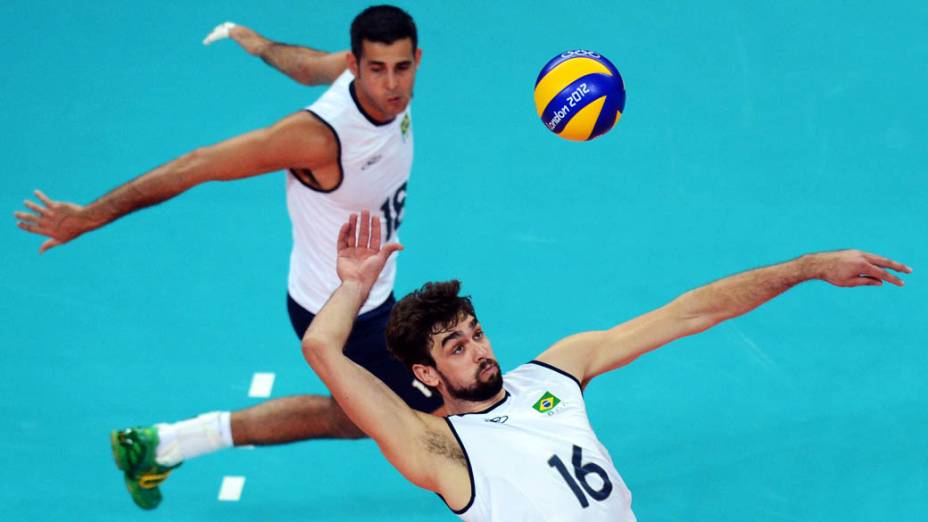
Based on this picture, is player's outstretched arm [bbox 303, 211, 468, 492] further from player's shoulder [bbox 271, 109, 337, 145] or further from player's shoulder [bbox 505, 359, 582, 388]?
player's shoulder [bbox 271, 109, 337, 145]

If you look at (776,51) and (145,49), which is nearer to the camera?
(776,51)

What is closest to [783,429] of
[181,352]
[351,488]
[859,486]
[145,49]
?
[859,486]

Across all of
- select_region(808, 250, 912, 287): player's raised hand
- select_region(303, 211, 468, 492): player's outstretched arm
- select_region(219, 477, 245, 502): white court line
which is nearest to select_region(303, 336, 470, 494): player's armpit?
select_region(303, 211, 468, 492): player's outstretched arm

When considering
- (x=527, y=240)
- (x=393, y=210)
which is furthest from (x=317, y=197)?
(x=527, y=240)

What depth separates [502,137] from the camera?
27.8ft

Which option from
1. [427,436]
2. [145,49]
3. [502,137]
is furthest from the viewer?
[145,49]

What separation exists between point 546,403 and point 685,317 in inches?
27.6

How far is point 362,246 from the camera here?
15.9 ft

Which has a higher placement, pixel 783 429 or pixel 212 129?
pixel 212 129

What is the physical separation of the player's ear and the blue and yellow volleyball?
4.28 ft

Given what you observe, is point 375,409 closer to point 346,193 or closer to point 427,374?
point 427,374

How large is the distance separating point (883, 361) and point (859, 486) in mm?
896

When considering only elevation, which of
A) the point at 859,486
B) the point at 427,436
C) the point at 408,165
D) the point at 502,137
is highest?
the point at 502,137

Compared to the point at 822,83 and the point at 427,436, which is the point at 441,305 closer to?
the point at 427,436
